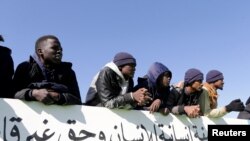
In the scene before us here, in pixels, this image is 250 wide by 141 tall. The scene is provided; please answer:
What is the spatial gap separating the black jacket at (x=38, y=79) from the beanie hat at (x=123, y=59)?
68cm

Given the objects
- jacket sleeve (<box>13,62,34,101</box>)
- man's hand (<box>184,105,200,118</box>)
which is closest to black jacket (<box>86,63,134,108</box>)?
man's hand (<box>184,105,200,118</box>)

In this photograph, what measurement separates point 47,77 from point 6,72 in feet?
1.15

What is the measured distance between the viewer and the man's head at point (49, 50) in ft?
12.1

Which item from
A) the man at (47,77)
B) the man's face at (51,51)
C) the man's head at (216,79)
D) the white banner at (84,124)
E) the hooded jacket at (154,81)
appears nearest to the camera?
the white banner at (84,124)

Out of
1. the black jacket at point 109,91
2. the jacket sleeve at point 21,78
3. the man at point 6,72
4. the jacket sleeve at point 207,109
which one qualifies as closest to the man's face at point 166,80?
the black jacket at point 109,91

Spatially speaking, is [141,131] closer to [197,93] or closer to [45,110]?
[45,110]

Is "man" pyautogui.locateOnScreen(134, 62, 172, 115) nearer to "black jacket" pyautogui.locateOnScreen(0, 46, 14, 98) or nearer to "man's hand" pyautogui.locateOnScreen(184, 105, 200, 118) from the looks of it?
"man's hand" pyautogui.locateOnScreen(184, 105, 200, 118)

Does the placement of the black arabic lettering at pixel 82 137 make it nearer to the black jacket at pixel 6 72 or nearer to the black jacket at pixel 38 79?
the black jacket at pixel 38 79

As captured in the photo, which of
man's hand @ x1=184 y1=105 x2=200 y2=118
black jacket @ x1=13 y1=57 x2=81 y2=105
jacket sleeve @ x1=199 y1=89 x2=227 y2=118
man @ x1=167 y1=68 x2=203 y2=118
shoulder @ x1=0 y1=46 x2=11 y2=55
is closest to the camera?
black jacket @ x1=13 y1=57 x2=81 y2=105

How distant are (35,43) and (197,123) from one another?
6.90 feet

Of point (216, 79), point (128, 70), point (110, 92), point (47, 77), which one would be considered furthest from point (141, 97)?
point (216, 79)

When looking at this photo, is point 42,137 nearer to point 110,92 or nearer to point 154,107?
point 110,92

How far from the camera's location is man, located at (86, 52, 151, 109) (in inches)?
150

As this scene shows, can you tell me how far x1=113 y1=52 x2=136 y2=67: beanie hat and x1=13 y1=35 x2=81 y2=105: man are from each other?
0.68 metres
